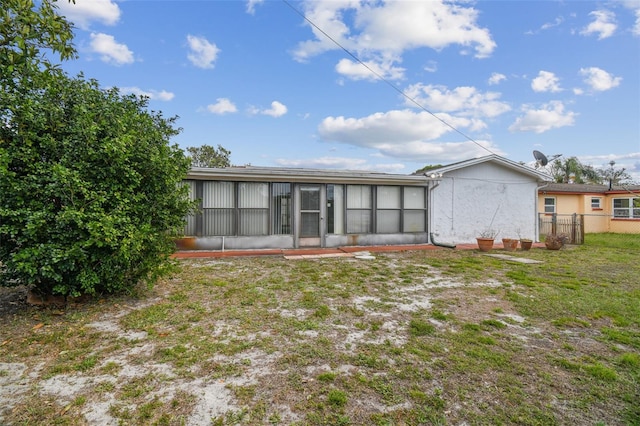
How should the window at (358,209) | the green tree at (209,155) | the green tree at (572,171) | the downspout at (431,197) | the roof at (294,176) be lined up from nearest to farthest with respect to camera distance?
the roof at (294,176) < the window at (358,209) < the downspout at (431,197) < the green tree at (572,171) < the green tree at (209,155)

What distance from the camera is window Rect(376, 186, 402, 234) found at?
1022 centimetres

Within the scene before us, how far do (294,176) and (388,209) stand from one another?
137 inches

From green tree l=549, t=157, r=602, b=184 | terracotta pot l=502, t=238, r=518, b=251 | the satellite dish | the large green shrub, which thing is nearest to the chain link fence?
the satellite dish

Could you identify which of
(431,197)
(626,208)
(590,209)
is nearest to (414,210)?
(431,197)

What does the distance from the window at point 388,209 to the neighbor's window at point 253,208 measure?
370 cm

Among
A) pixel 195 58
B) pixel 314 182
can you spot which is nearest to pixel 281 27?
pixel 195 58

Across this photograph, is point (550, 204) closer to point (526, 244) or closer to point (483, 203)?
point (483, 203)

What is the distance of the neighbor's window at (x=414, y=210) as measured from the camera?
10.5 m

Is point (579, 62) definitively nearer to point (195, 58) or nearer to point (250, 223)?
point (250, 223)

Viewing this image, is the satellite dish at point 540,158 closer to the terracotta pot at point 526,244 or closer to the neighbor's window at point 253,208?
the terracotta pot at point 526,244

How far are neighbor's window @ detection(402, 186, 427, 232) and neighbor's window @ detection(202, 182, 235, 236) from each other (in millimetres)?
5733

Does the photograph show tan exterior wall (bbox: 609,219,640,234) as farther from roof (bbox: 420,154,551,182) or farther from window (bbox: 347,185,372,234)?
window (bbox: 347,185,372,234)

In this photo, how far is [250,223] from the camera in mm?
9078

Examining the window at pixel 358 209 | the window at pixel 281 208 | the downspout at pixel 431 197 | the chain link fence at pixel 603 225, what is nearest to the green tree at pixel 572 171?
the chain link fence at pixel 603 225
